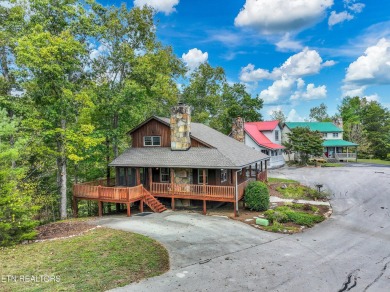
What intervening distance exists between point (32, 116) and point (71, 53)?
15.9 ft

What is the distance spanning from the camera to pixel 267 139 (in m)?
42.3

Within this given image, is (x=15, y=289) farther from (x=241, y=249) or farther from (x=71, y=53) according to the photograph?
(x=71, y=53)

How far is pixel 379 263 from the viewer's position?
10.2 metres

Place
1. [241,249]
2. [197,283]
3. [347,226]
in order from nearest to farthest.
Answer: [197,283] < [241,249] < [347,226]

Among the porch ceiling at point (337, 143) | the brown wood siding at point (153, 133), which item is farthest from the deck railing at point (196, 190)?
the porch ceiling at point (337, 143)

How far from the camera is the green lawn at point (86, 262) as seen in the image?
8227 mm

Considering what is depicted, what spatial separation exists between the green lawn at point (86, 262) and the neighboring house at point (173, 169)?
241 inches

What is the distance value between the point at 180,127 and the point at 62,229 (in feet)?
32.8

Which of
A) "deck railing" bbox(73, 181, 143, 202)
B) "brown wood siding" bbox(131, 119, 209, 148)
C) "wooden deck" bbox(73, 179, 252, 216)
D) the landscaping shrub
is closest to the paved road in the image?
"wooden deck" bbox(73, 179, 252, 216)

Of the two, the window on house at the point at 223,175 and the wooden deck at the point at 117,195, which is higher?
the window on house at the point at 223,175

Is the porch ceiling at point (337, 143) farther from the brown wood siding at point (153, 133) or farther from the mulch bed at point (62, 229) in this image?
the mulch bed at point (62, 229)

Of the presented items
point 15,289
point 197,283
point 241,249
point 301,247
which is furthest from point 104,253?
point 301,247

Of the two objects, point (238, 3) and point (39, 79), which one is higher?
point (238, 3)

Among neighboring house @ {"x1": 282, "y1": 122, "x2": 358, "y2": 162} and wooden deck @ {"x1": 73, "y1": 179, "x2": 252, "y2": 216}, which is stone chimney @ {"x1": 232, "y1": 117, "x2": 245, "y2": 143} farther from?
neighboring house @ {"x1": 282, "y1": 122, "x2": 358, "y2": 162}
